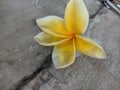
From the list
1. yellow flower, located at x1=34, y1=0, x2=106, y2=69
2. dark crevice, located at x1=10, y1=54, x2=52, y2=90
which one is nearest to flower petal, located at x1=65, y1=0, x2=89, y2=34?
yellow flower, located at x1=34, y1=0, x2=106, y2=69

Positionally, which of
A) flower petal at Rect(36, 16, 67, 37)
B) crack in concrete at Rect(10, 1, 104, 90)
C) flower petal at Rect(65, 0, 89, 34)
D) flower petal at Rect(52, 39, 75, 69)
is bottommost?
crack in concrete at Rect(10, 1, 104, 90)

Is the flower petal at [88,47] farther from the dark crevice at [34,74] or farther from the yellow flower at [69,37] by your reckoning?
the dark crevice at [34,74]

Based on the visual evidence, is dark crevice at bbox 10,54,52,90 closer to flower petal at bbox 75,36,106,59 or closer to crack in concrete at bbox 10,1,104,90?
crack in concrete at bbox 10,1,104,90

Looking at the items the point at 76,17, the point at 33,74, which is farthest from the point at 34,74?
the point at 76,17

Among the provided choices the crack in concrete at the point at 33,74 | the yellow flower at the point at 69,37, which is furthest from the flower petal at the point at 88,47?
the crack in concrete at the point at 33,74

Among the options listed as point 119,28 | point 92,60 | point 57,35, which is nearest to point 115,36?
point 119,28

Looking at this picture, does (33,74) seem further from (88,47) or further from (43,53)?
(88,47)
